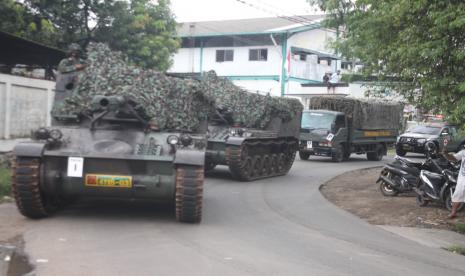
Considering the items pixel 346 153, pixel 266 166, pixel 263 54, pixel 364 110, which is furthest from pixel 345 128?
pixel 263 54

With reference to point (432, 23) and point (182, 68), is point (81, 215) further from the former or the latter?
point (182, 68)

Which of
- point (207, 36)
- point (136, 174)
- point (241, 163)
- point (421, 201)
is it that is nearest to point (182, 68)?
point (207, 36)

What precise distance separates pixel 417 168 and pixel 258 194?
360 centimetres

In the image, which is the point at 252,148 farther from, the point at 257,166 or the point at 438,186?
the point at 438,186

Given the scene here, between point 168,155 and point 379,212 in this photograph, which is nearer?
point 168,155

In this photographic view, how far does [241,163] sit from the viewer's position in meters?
15.0

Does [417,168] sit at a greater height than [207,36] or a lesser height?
lesser

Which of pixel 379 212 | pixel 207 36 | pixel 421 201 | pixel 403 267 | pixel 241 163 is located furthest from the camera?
pixel 207 36

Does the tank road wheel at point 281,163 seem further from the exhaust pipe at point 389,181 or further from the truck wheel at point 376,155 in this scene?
the truck wheel at point 376,155

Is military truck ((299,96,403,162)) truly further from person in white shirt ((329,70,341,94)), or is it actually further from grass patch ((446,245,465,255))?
grass patch ((446,245,465,255))

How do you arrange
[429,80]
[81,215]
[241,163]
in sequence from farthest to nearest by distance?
[241,163], [429,80], [81,215]

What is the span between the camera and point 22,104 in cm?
1394

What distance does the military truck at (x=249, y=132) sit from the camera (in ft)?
50.1

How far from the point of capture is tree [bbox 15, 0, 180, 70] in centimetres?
2120
